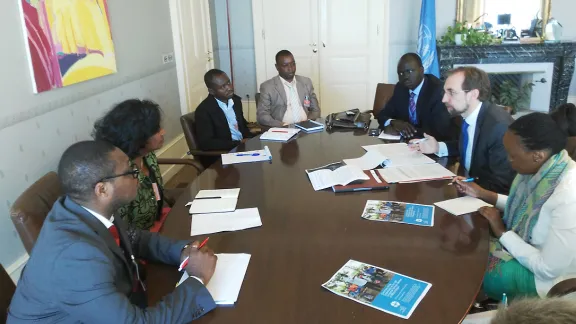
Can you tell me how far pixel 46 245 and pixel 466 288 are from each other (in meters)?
1.08

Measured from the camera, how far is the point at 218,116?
325cm

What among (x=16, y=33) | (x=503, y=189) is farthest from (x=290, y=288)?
(x=16, y=33)

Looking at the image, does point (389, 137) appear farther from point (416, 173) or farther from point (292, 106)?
point (292, 106)

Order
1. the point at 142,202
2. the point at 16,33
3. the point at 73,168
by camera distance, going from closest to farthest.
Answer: the point at 73,168
the point at 142,202
the point at 16,33

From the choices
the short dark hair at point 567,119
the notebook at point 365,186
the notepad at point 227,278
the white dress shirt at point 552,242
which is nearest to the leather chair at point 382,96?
the short dark hair at point 567,119

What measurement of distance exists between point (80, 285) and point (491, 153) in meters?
1.83

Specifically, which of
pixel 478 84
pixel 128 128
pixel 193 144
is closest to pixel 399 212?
pixel 478 84

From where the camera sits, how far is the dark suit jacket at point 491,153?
213 centimetres

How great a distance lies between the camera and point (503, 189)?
84.0 inches

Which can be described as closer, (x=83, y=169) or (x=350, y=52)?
(x=83, y=169)

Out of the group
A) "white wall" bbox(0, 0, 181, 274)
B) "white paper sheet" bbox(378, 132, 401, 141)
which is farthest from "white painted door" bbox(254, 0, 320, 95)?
"white paper sheet" bbox(378, 132, 401, 141)

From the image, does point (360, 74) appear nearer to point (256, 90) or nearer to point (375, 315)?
point (256, 90)

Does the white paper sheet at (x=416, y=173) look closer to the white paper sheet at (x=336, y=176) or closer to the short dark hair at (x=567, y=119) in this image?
the white paper sheet at (x=336, y=176)

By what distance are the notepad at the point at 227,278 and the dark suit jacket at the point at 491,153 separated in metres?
1.31
